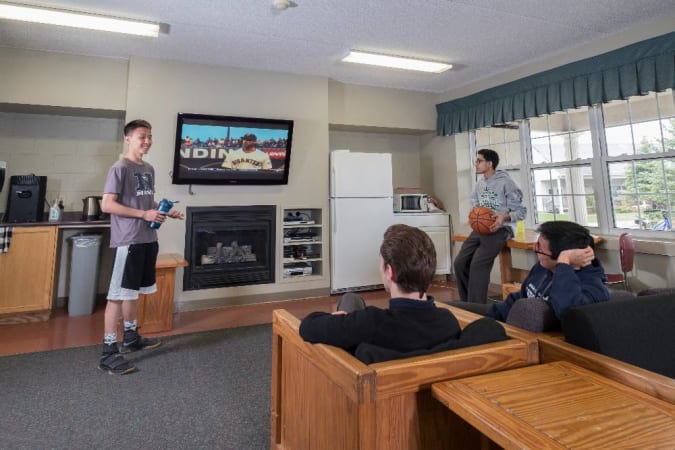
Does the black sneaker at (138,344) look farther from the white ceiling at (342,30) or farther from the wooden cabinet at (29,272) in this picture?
the white ceiling at (342,30)

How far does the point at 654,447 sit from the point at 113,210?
263 centimetres

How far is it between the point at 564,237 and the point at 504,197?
1.80 metres

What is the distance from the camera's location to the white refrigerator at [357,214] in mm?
4402

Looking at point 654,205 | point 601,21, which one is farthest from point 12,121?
point 654,205

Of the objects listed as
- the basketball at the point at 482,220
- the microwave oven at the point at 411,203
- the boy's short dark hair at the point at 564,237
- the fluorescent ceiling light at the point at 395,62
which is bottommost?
the boy's short dark hair at the point at 564,237

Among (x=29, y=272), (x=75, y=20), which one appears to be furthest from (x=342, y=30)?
(x=29, y=272)

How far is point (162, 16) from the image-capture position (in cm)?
302

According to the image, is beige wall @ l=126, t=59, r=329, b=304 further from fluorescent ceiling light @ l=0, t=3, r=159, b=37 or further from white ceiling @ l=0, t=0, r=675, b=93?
fluorescent ceiling light @ l=0, t=3, r=159, b=37

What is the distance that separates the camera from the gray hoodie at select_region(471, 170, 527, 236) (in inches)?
124

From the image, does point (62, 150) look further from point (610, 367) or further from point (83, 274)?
point (610, 367)

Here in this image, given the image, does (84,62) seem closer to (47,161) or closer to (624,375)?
(47,161)

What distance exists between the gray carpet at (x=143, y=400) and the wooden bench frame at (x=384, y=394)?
0.66 metres

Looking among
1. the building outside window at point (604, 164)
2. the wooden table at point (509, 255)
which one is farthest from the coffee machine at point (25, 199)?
the building outside window at point (604, 164)

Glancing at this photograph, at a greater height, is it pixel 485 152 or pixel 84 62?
pixel 84 62
